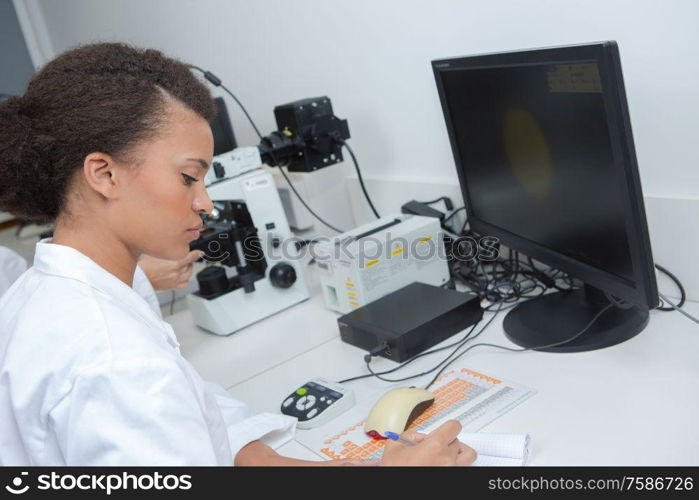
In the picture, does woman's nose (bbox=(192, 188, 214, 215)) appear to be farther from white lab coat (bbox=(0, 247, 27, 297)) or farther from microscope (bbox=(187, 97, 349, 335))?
white lab coat (bbox=(0, 247, 27, 297))

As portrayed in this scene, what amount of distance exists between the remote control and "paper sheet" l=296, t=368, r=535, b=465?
1 cm

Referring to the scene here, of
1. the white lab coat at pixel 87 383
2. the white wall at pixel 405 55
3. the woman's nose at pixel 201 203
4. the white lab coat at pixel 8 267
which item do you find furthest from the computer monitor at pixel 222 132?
the white lab coat at pixel 87 383

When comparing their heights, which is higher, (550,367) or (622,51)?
(622,51)

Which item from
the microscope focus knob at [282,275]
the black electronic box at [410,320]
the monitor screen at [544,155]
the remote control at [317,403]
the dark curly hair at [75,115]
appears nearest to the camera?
the dark curly hair at [75,115]

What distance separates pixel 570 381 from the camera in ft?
3.51

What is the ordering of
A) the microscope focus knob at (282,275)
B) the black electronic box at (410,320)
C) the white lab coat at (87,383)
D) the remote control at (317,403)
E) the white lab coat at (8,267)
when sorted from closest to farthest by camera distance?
the white lab coat at (87,383), the remote control at (317,403), the black electronic box at (410,320), the white lab coat at (8,267), the microscope focus knob at (282,275)

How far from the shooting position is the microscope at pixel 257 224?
1606 mm

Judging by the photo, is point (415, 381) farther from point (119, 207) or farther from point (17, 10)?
point (17, 10)

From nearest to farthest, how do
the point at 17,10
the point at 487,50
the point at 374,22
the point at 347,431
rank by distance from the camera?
the point at 347,431 → the point at 487,50 → the point at 374,22 → the point at 17,10

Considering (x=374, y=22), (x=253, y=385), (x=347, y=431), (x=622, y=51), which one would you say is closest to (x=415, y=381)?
(x=347, y=431)

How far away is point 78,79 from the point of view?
0.80 metres

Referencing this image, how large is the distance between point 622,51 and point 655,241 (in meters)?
0.35

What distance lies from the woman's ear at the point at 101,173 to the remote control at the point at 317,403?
1.67 ft

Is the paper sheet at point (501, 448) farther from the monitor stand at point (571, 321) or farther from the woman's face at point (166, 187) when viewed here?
the woman's face at point (166, 187)
